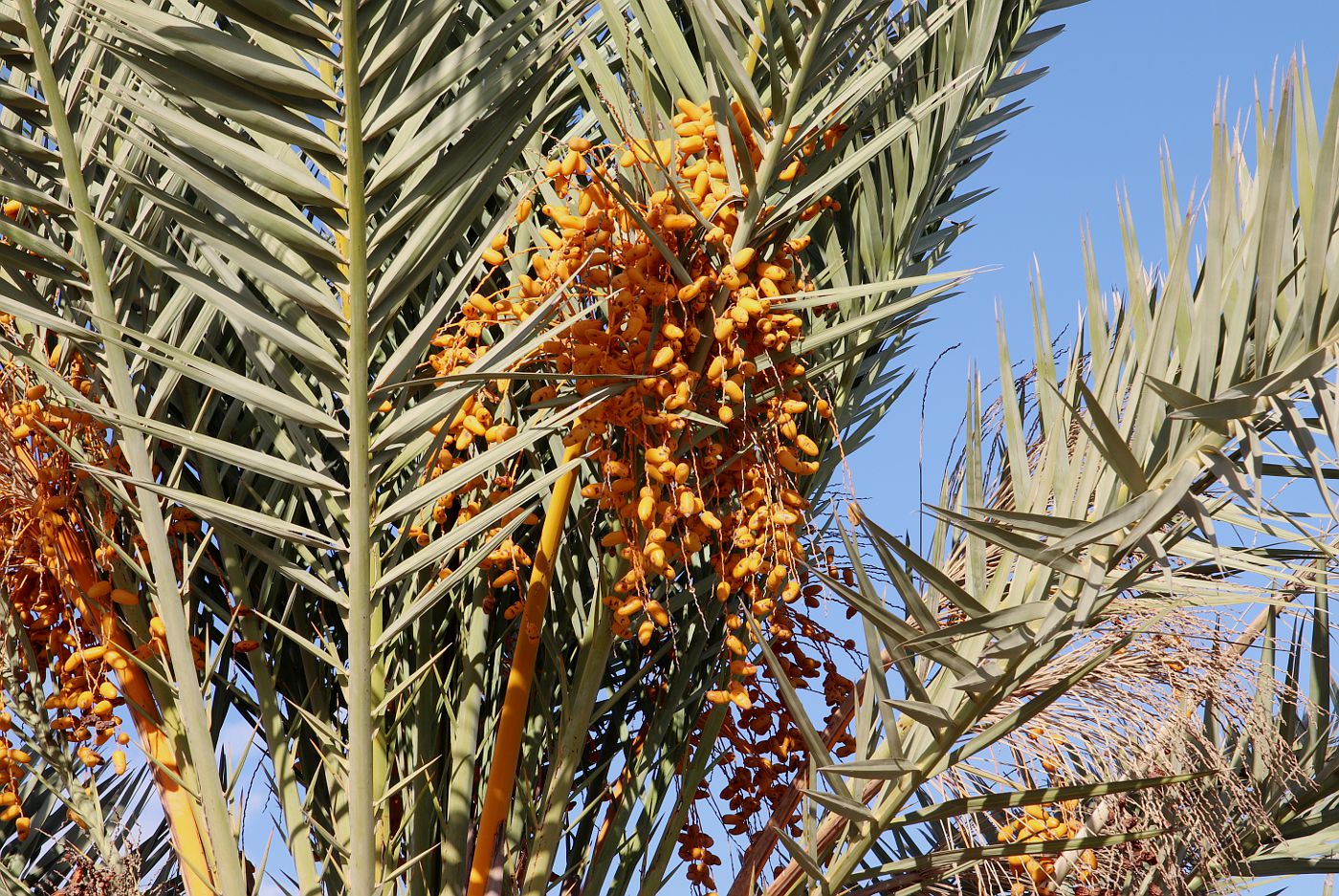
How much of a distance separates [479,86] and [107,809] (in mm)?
1750

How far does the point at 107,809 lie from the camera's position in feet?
8.98

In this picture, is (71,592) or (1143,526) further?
(71,592)

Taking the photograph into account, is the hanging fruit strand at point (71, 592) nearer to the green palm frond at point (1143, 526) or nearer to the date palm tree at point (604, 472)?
the date palm tree at point (604, 472)

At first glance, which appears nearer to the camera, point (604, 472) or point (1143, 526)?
point (1143, 526)

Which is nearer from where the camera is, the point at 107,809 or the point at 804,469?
the point at 804,469

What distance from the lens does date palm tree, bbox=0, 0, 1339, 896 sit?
1.67 metres

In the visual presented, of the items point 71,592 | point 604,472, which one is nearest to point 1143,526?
point 604,472

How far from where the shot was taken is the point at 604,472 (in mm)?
1857

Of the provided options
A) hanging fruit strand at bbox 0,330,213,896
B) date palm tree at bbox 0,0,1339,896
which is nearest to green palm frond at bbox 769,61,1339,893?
date palm tree at bbox 0,0,1339,896

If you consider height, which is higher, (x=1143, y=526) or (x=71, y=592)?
(x=71, y=592)

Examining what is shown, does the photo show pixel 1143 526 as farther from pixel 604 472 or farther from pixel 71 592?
pixel 71 592

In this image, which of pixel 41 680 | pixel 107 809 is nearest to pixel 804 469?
pixel 41 680

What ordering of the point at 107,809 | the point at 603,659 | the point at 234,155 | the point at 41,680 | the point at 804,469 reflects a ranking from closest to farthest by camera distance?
1. the point at 234,155
2. the point at 804,469
3. the point at 603,659
4. the point at 41,680
5. the point at 107,809

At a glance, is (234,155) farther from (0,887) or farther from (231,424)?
(0,887)
